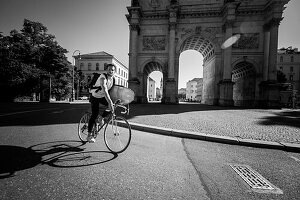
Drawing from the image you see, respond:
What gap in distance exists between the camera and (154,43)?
24.9 metres

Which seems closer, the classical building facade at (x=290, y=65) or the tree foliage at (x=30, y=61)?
the tree foliage at (x=30, y=61)

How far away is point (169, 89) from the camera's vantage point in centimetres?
2358

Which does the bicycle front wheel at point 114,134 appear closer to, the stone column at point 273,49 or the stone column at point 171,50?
the stone column at point 171,50

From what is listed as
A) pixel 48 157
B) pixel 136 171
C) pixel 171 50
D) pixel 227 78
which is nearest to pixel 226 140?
pixel 136 171

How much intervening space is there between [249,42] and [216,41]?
183 inches

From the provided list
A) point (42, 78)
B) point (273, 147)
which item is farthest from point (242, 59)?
point (42, 78)

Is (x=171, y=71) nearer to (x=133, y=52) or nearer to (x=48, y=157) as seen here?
(x=133, y=52)

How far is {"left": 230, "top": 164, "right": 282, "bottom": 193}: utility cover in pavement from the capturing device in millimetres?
2121

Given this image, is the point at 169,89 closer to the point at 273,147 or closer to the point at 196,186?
the point at 273,147

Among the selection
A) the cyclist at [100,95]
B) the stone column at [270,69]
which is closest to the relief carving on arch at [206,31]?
the stone column at [270,69]

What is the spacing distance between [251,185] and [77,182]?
2.42 metres

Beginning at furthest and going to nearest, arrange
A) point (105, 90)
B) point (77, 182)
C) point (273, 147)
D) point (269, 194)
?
point (273, 147) → point (105, 90) → point (77, 182) → point (269, 194)

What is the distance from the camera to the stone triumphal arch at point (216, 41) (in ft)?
71.3

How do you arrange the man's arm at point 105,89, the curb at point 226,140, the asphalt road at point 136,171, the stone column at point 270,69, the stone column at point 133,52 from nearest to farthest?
the asphalt road at point 136,171
the man's arm at point 105,89
the curb at point 226,140
the stone column at point 270,69
the stone column at point 133,52
